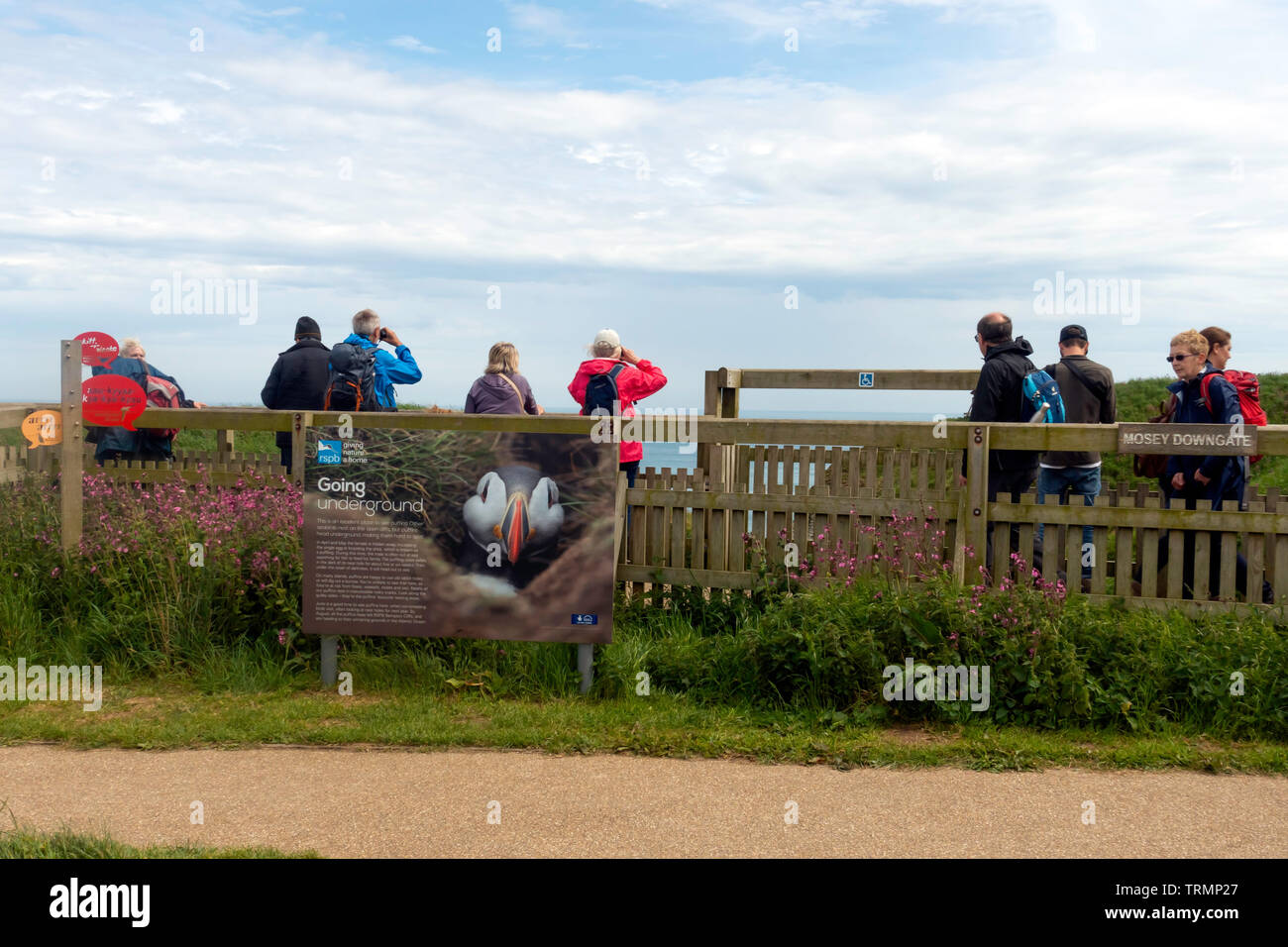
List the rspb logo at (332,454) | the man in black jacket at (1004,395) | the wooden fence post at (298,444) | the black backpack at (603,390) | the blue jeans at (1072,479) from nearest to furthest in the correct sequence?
the rspb logo at (332,454)
the man in black jacket at (1004,395)
the wooden fence post at (298,444)
the blue jeans at (1072,479)
the black backpack at (603,390)

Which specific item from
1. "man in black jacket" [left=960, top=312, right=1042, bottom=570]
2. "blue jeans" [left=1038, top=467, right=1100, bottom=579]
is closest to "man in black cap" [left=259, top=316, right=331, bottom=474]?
"man in black jacket" [left=960, top=312, right=1042, bottom=570]

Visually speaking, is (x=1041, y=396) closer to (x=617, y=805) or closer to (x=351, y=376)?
(x=617, y=805)

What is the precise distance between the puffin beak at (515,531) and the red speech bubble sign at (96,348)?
3914 mm

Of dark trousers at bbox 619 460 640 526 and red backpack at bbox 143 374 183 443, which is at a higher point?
red backpack at bbox 143 374 183 443

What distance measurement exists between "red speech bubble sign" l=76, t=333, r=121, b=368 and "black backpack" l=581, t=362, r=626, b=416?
3539mm

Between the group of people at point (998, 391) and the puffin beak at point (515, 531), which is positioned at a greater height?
the group of people at point (998, 391)

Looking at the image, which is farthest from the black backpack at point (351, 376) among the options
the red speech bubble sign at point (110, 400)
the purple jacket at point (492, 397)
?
the red speech bubble sign at point (110, 400)

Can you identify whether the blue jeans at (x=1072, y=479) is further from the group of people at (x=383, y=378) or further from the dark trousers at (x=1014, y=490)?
the group of people at (x=383, y=378)

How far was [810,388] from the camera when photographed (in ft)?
36.7

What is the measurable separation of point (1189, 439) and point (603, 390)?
13.3 ft

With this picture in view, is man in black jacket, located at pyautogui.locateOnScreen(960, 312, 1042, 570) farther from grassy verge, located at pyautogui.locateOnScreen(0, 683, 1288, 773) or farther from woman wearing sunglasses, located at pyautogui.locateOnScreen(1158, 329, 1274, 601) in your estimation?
grassy verge, located at pyautogui.locateOnScreen(0, 683, 1288, 773)

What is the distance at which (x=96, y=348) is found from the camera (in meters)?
8.28

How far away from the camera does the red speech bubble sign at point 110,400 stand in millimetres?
8281

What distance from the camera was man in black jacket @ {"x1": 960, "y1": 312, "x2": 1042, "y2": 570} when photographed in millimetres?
7285
